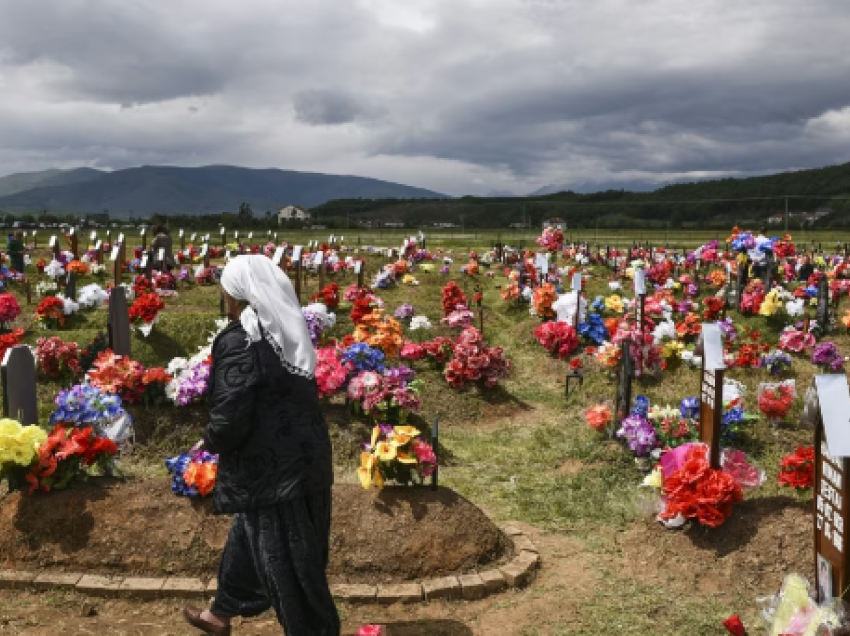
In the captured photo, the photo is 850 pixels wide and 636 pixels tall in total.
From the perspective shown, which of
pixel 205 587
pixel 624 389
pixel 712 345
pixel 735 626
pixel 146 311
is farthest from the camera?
pixel 146 311

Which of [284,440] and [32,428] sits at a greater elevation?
[284,440]

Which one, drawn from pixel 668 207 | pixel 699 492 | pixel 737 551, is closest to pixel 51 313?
pixel 699 492

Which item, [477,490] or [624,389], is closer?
[477,490]

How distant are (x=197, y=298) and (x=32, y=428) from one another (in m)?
11.8

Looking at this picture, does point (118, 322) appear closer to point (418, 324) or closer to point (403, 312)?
point (418, 324)

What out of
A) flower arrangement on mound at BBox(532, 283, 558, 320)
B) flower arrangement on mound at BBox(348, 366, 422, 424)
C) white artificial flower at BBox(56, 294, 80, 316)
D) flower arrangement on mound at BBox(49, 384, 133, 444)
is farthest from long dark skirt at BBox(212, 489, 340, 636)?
flower arrangement on mound at BBox(532, 283, 558, 320)

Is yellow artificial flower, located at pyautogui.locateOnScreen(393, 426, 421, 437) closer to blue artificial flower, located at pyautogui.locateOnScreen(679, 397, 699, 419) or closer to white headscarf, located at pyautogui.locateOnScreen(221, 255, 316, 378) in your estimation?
white headscarf, located at pyautogui.locateOnScreen(221, 255, 316, 378)

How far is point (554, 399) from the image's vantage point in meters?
11.1

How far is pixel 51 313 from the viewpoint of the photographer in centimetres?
1278

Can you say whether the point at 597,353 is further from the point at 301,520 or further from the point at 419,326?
the point at 301,520

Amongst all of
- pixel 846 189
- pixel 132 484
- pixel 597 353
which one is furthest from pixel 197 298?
pixel 846 189

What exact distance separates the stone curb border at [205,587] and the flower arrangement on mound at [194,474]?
1.97ft

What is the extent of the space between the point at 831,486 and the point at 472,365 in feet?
21.0

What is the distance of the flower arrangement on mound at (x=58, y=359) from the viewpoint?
9742 millimetres
